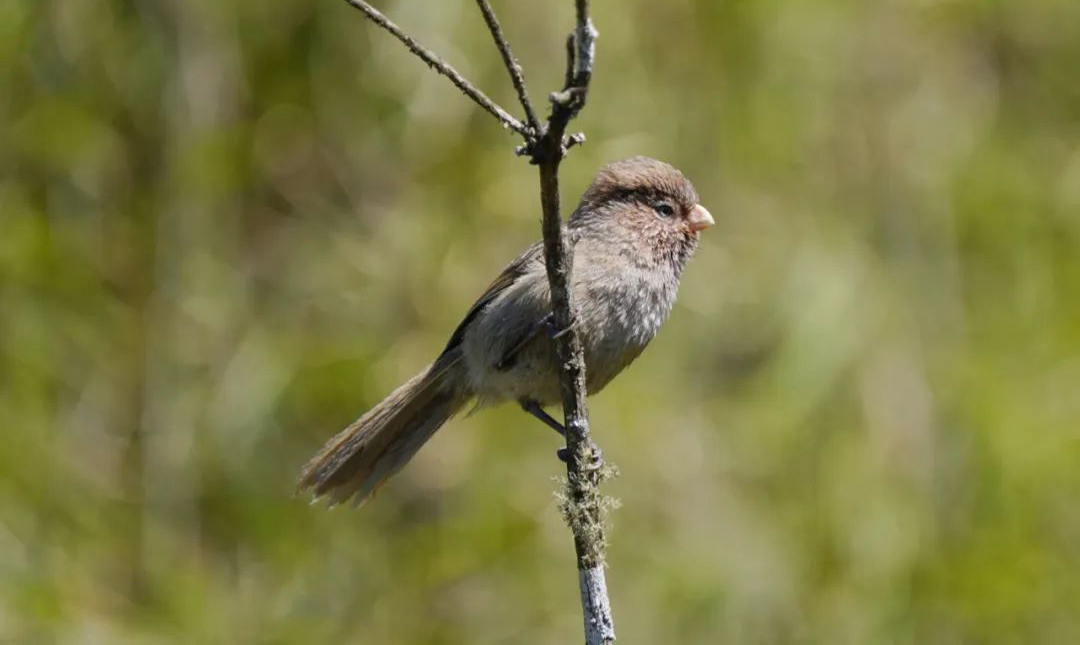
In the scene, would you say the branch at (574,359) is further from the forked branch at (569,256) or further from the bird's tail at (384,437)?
the bird's tail at (384,437)

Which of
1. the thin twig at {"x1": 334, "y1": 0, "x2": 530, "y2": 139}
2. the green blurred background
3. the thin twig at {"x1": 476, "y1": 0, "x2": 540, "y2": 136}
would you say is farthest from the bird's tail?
the thin twig at {"x1": 476, "y1": 0, "x2": 540, "y2": 136}

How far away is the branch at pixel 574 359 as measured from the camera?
9.29 feet

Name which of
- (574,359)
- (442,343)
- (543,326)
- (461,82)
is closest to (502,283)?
(543,326)

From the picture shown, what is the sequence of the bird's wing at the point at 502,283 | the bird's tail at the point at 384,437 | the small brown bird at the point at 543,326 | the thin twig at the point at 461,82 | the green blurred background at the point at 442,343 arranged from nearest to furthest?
1. the thin twig at the point at 461,82
2. the small brown bird at the point at 543,326
3. the bird's tail at the point at 384,437
4. the bird's wing at the point at 502,283
5. the green blurred background at the point at 442,343

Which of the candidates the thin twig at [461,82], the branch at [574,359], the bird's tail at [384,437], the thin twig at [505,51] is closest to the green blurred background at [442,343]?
the bird's tail at [384,437]

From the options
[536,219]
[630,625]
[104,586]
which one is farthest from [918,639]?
[104,586]

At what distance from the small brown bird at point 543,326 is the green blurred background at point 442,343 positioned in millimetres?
1843

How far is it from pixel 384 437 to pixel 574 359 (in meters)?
1.47

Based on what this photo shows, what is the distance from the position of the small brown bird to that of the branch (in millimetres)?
895

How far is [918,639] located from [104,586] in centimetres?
379

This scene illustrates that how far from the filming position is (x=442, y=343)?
22.7ft

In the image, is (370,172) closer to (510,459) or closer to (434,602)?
(510,459)

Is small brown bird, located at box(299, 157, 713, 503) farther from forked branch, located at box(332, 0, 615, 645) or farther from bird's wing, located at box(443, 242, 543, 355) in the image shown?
forked branch, located at box(332, 0, 615, 645)

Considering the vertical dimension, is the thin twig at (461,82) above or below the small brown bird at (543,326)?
below
